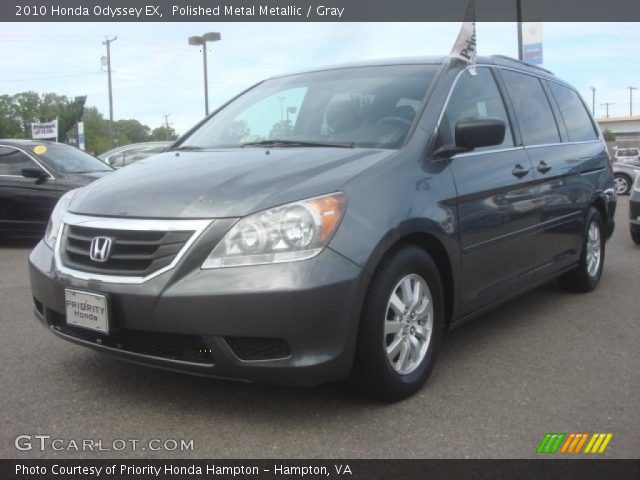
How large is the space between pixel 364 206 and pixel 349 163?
30 centimetres

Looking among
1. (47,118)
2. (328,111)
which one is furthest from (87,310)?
(47,118)

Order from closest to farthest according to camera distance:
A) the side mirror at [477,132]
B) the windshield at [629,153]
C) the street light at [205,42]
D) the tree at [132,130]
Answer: the side mirror at [477,132]
the street light at [205,42]
the windshield at [629,153]
the tree at [132,130]

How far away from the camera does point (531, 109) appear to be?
4.57m

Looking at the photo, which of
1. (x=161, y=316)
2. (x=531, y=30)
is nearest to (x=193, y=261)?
(x=161, y=316)

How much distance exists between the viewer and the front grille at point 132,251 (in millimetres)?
2668

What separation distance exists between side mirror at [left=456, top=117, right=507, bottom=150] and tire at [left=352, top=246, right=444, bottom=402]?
0.67 meters

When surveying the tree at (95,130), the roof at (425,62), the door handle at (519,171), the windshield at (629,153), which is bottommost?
the door handle at (519,171)

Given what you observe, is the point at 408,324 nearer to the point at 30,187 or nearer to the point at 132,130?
the point at 30,187

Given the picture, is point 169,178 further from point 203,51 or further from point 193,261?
point 203,51

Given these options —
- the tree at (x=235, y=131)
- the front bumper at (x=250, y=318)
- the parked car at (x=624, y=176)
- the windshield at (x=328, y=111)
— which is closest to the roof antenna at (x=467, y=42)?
the windshield at (x=328, y=111)

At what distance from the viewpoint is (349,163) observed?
302cm

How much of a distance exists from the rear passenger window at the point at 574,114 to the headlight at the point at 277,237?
3.17 meters

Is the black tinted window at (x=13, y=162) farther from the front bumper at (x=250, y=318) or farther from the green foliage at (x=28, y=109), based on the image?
the green foliage at (x=28, y=109)

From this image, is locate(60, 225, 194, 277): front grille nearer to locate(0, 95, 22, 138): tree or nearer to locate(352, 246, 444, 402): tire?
locate(352, 246, 444, 402): tire
